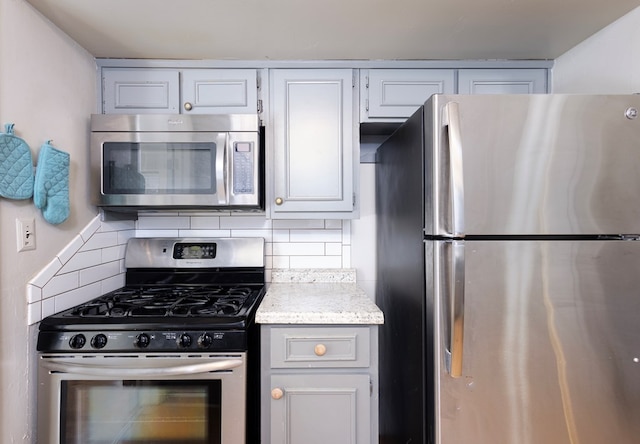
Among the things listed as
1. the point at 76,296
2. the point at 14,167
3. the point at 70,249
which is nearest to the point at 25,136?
the point at 14,167

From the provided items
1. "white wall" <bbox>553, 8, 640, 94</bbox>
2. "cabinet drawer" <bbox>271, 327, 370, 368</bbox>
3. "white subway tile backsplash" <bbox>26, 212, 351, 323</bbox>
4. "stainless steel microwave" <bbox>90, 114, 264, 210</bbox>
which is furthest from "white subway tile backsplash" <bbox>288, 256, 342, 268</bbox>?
"white wall" <bbox>553, 8, 640, 94</bbox>

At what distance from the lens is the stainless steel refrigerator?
1.03 m

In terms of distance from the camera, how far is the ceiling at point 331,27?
4.09ft

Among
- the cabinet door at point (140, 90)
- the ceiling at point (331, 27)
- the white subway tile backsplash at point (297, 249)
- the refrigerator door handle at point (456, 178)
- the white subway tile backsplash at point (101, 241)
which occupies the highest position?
the ceiling at point (331, 27)

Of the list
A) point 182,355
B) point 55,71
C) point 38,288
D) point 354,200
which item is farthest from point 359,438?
point 55,71

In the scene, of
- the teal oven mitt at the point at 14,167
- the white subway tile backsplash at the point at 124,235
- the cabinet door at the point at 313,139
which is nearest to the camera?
the teal oven mitt at the point at 14,167

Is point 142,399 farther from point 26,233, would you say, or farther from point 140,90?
point 140,90

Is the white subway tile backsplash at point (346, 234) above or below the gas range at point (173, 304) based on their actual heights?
above

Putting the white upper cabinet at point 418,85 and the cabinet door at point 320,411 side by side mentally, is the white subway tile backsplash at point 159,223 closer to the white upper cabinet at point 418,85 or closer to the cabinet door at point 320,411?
the cabinet door at point 320,411

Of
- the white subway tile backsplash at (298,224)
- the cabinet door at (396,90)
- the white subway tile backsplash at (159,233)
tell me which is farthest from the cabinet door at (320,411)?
the cabinet door at (396,90)

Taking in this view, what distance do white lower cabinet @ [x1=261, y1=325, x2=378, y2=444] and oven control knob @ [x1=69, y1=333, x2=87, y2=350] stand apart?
67 centimetres

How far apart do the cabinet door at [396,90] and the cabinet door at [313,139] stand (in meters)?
0.09

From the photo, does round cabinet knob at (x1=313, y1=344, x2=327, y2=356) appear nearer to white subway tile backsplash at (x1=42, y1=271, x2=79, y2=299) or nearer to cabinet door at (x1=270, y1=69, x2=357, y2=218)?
cabinet door at (x1=270, y1=69, x2=357, y2=218)

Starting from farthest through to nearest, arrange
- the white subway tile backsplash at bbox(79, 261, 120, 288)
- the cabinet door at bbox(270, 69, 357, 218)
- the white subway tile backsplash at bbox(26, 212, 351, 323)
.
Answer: the white subway tile backsplash at bbox(26, 212, 351, 323)
the cabinet door at bbox(270, 69, 357, 218)
the white subway tile backsplash at bbox(79, 261, 120, 288)
